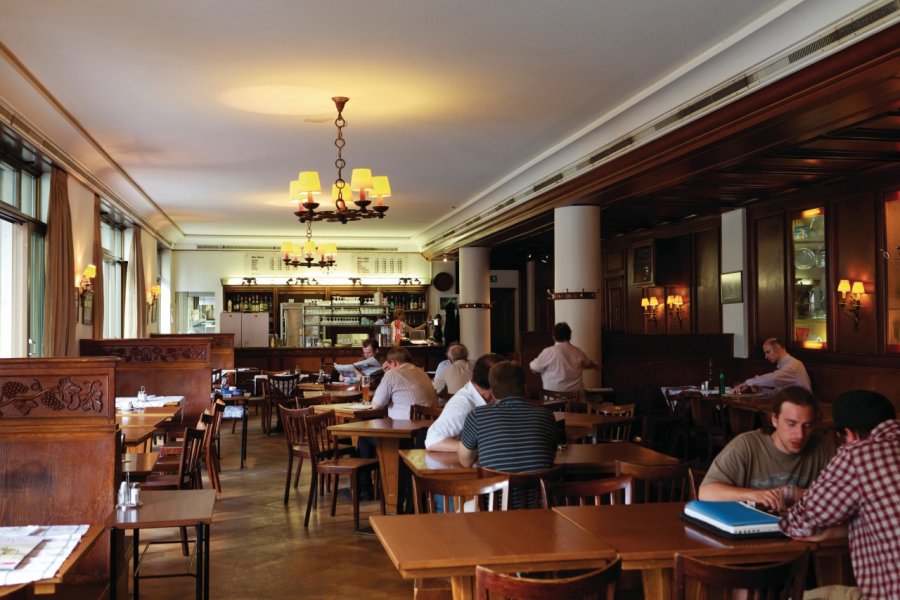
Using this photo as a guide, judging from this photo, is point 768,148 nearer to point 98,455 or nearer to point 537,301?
point 98,455

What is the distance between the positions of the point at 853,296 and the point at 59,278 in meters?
9.14

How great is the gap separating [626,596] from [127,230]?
12926 mm

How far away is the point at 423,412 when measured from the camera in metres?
7.12

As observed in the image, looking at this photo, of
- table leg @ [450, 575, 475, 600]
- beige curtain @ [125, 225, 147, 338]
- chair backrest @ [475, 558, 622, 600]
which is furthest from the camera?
beige curtain @ [125, 225, 147, 338]

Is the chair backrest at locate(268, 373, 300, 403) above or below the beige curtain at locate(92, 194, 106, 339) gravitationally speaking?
below

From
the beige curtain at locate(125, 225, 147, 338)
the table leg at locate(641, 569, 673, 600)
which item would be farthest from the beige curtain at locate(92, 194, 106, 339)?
the table leg at locate(641, 569, 673, 600)

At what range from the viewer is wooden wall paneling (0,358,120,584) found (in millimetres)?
3939

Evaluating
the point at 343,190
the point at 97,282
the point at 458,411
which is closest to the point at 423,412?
the point at 458,411

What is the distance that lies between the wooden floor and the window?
674 cm

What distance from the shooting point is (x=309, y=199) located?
836cm

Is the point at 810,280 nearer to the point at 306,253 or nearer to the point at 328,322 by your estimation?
the point at 306,253

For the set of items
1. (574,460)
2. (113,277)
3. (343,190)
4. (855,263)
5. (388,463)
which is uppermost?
(343,190)

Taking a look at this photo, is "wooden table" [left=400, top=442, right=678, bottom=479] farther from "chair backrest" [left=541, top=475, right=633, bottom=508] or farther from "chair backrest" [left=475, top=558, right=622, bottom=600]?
"chair backrest" [left=475, top=558, right=622, bottom=600]

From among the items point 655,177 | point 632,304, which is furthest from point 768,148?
point 632,304
